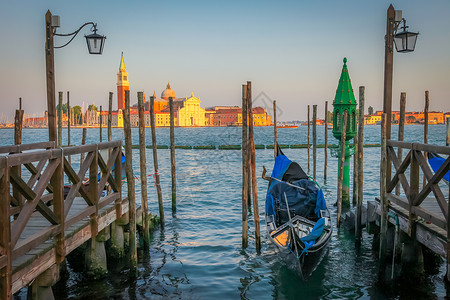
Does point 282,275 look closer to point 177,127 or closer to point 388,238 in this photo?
point 388,238

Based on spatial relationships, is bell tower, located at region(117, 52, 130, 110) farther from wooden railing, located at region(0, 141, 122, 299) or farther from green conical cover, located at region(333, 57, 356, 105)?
wooden railing, located at region(0, 141, 122, 299)

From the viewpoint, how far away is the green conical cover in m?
10.6

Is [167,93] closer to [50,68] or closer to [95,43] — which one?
[95,43]

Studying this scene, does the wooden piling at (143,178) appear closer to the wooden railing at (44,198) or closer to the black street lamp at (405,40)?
the wooden railing at (44,198)

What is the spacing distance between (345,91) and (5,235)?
8.91 meters

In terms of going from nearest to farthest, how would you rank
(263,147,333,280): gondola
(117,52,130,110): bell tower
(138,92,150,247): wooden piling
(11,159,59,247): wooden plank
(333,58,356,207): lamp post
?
(11,159,59,247): wooden plank, (263,147,333,280): gondola, (138,92,150,247): wooden piling, (333,58,356,207): lamp post, (117,52,130,110): bell tower

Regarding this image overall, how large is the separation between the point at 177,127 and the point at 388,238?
408 ft

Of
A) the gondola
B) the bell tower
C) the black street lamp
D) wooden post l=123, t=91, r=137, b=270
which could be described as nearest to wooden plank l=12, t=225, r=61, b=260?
wooden post l=123, t=91, r=137, b=270

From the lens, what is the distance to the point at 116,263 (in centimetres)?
655

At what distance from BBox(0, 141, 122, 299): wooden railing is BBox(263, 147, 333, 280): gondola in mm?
2436

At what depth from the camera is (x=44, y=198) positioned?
5602 millimetres

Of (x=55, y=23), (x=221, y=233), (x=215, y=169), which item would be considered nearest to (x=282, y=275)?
(x=221, y=233)

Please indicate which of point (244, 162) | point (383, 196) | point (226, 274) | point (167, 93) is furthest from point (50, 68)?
point (167, 93)

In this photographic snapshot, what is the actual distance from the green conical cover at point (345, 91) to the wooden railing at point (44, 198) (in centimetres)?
638
